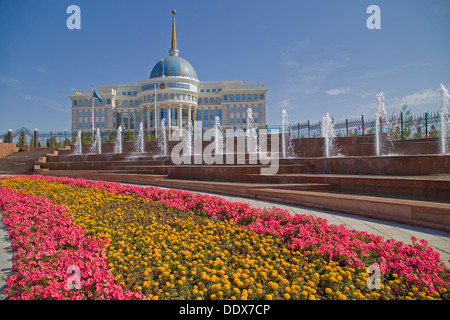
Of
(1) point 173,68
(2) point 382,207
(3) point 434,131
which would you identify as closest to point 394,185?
(2) point 382,207

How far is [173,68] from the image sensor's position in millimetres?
60188

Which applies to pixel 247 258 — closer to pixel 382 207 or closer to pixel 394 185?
pixel 382 207

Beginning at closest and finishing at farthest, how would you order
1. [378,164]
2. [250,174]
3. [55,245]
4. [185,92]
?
[55,245], [378,164], [250,174], [185,92]

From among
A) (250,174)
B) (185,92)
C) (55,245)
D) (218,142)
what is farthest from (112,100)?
(55,245)

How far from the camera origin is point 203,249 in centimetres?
361

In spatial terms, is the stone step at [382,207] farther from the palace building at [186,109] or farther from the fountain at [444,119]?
the palace building at [186,109]

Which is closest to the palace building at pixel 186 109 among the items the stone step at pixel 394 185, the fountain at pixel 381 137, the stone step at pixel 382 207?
the fountain at pixel 381 137

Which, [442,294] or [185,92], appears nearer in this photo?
[442,294]

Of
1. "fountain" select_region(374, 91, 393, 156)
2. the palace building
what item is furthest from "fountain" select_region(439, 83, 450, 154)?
the palace building

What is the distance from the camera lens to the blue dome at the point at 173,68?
197ft

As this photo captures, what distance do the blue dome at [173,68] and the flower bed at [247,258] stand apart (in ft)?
194

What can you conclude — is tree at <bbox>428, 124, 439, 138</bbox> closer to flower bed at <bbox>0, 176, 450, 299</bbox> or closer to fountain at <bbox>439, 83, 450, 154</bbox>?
fountain at <bbox>439, 83, 450, 154</bbox>
